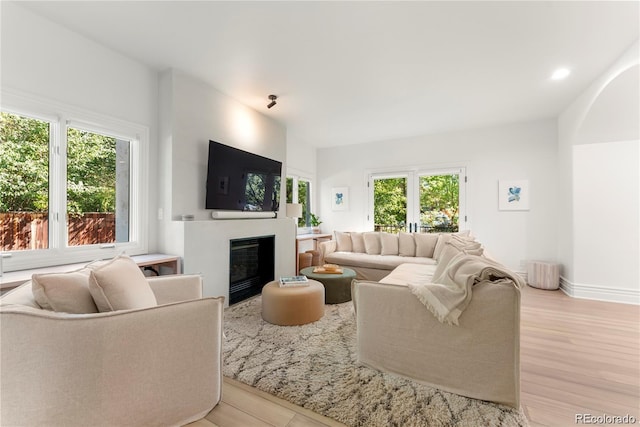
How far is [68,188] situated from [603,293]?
6385 mm

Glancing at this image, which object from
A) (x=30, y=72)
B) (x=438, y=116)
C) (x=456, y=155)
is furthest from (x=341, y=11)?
(x=456, y=155)

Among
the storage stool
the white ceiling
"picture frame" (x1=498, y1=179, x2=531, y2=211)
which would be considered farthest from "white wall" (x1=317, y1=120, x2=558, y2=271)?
the white ceiling

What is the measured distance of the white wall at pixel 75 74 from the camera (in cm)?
222

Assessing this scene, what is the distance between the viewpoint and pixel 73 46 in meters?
2.56

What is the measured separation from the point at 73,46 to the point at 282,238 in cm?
312

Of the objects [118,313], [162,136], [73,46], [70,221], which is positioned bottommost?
[118,313]

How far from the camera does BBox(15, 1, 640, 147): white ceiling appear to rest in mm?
2217

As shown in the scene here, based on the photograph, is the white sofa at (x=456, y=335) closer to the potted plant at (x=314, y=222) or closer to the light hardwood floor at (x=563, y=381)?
the light hardwood floor at (x=563, y=381)

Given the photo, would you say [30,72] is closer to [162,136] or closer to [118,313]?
[162,136]

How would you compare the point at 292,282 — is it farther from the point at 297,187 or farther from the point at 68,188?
the point at 297,187

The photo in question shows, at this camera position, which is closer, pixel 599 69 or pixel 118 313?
pixel 118 313

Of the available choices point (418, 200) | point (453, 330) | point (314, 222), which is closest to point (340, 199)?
point (314, 222)

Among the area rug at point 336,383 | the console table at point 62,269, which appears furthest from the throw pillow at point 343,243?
the console table at point 62,269

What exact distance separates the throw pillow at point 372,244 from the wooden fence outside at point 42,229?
3.64 meters
